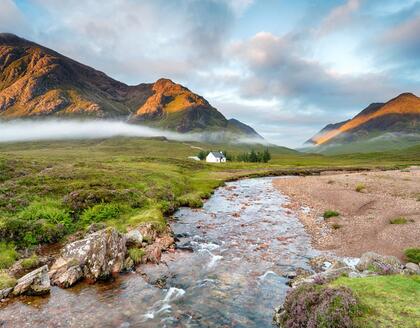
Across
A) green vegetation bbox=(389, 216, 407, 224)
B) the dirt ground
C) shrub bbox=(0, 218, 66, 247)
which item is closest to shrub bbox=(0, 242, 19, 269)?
shrub bbox=(0, 218, 66, 247)

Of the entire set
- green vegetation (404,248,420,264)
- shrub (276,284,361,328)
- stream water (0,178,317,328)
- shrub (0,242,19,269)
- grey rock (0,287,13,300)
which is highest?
shrub (276,284,361,328)

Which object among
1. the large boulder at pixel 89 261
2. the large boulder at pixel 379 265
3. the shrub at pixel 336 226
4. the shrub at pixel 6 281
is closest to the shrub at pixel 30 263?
the large boulder at pixel 89 261

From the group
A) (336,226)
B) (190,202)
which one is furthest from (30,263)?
(336,226)

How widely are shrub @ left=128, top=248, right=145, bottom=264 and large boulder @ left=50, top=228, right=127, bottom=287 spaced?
1.21 m

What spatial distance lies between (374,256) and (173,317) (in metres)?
15.0

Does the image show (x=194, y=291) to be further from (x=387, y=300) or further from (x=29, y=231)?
(x=29, y=231)

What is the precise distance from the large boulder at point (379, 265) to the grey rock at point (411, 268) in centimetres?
42

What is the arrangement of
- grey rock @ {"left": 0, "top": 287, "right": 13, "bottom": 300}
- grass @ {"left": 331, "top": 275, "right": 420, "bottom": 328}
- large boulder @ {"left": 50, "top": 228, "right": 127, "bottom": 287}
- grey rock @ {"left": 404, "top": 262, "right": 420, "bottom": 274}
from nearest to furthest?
grass @ {"left": 331, "top": 275, "right": 420, "bottom": 328} < grey rock @ {"left": 0, "top": 287, "right": 13, "bottom": 300} < grey rock @ {"left": 404, "top": 262, "right": 420, "bottom": 274} < large boulder @ {"left": 50, "top": 228, "right": 127, "bottom": 287}

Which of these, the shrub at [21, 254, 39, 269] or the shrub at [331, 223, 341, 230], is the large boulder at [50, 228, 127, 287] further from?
the shrub at [331, 223, 341, 230]

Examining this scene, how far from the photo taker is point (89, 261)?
23.7 meters

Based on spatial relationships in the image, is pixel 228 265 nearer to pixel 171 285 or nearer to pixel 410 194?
pixel 171 285

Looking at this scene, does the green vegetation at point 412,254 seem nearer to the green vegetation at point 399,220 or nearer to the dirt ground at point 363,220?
the dirt ground at point 363,220

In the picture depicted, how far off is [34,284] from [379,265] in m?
23.3

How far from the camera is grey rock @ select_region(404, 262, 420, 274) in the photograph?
2147cm
